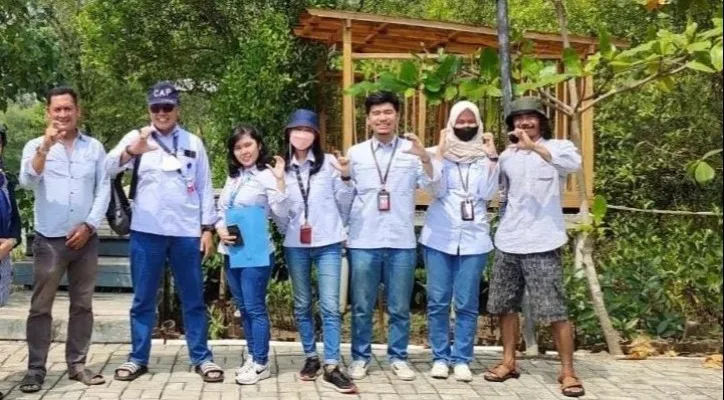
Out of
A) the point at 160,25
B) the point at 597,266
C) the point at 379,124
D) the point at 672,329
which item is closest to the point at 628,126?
the point at 597,266

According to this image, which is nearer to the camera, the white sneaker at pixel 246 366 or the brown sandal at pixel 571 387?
the brown sandal at pixel 571 387

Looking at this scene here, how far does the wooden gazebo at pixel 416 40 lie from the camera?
9250 millimetres

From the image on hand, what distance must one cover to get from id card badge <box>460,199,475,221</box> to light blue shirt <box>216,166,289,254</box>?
41.1 inches

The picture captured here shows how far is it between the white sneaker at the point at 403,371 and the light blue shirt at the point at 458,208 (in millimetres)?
763

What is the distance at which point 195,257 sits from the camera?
5.39 metres

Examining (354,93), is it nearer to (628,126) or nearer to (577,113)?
(577,113)

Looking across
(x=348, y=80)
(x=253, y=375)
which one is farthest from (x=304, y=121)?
(x=348, y=80)

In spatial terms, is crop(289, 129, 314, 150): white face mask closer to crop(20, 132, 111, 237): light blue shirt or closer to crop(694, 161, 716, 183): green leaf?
crop(20, 132, 111, 237): light blue shirt

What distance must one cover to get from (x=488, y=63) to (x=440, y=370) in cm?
190

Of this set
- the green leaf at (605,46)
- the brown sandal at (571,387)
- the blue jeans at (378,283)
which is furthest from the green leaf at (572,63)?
the brown sandal at (571,387)

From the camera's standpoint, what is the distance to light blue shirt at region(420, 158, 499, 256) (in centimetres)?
540

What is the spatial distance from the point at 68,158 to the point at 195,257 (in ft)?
3.03

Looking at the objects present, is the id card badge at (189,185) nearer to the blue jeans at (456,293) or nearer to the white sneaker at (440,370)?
the blue jeans at (456,293)

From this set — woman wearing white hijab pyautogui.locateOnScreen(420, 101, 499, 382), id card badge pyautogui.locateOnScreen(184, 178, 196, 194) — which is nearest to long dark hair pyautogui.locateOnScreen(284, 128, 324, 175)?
id card badge pyautogui.locateOnScreen(184, 178, 196, 194)
